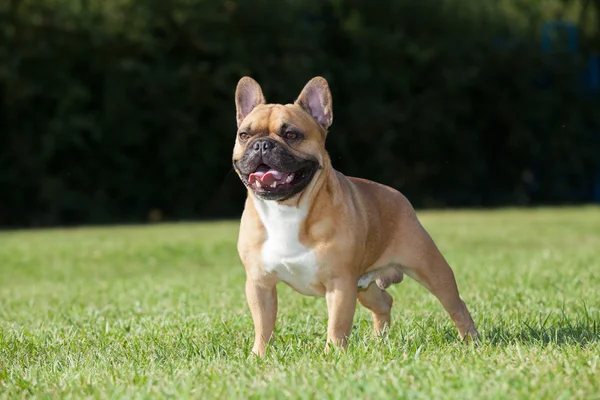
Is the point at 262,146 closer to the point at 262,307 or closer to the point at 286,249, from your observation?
the point at 286,249

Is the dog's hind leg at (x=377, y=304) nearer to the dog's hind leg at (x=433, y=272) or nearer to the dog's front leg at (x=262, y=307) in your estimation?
the dog's hind leg at (x=433, y=272)

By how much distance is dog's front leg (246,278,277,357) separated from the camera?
4.90 metres

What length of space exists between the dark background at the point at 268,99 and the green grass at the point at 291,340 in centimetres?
726

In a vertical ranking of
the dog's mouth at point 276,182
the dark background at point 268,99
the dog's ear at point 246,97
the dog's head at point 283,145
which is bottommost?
the dark background at point 268,99

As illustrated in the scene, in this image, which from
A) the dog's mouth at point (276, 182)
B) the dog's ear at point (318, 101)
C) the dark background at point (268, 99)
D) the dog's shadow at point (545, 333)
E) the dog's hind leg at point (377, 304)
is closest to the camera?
the dog's mouth at point (276, 182)

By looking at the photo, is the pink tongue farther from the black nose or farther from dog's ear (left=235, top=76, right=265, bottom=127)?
dog's ear (left=235, top=76, right=265, bottom=127)

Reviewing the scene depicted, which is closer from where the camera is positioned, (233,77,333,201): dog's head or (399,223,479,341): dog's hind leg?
(233,77,333,201): dog's head

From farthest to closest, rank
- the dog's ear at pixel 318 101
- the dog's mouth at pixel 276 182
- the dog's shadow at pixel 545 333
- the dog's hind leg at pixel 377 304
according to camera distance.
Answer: the dog's hind leg at pixel 377 304, the dog's ear at pixel 318 101, the dog's shadow at pixel 545 333, the dog's mouth at pixel 276 182

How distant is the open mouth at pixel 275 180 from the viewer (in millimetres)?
4668

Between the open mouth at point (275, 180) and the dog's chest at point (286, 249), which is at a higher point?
the open mouth at point (275, 180)

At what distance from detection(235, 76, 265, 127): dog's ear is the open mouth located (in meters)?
0.57

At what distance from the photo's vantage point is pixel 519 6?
91.2 ft

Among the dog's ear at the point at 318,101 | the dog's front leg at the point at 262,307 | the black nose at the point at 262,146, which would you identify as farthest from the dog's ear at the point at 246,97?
the dog's front leg at the point at 262,307

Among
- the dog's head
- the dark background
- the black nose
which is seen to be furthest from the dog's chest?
the dark background
